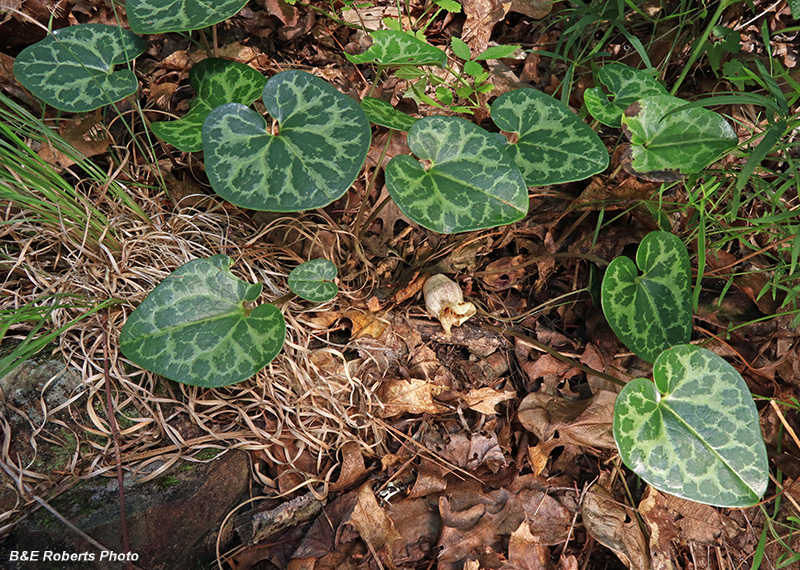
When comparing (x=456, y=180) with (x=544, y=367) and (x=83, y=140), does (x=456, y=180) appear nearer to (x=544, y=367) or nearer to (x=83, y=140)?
(x=544, y=367)

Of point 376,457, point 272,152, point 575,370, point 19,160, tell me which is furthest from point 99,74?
point 575,370

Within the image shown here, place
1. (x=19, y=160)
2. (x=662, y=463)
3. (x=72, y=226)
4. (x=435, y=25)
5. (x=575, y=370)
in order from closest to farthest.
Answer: (x=662, y=463)
(x=19, y=160)
(x=72, y=226)
(x=575, y=370)
(x=435, y=25)

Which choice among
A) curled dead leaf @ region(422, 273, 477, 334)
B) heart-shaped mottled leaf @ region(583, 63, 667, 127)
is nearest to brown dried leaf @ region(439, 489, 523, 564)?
curled dead leaf @ region(422, 273, 477, 334)

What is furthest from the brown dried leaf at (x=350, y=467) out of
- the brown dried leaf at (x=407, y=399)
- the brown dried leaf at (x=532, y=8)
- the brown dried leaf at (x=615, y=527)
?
the brown dried leaf at (x=532, y=8)

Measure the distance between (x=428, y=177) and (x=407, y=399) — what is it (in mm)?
612

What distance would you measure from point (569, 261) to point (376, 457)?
83cm

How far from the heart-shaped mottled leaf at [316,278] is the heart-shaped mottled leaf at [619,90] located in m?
0.81

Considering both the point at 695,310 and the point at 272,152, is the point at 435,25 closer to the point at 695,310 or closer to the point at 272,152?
the point at 272,152

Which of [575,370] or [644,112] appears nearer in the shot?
[644,112]

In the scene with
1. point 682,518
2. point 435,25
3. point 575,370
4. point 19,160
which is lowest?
point 682,518

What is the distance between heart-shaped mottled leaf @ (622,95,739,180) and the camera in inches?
46.4

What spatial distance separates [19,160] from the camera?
112cm

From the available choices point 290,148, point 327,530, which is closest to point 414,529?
point 327,530

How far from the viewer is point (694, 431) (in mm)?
1066
